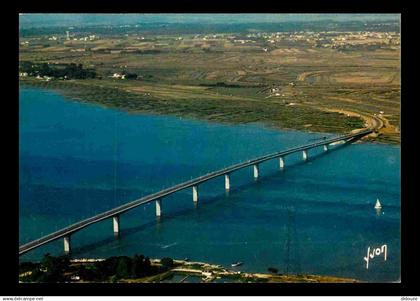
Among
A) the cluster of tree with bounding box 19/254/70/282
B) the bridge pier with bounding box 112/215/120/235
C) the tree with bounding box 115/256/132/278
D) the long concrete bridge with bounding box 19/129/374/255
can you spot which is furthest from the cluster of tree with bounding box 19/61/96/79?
the tree with bounding box 115/256/132/278

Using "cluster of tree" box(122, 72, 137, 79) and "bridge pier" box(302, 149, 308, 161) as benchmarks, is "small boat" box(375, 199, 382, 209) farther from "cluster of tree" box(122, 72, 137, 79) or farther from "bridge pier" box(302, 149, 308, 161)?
"cluster of tree" box(122, 72, 137, 79)

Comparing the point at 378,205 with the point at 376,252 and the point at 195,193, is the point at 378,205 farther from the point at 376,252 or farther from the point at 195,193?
the point at 195,193

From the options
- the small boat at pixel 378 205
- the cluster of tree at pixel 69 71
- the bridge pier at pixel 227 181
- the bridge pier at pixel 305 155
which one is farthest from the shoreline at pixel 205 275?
the cluster of tree at pixel 69 71

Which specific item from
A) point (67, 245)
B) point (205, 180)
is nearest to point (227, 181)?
point (205, 180)

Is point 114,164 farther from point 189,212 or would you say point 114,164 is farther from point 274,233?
point 274,233

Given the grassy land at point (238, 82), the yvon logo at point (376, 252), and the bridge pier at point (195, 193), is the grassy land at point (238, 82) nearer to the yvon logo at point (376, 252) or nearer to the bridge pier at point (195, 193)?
the bridge pier at point (195, 193)
